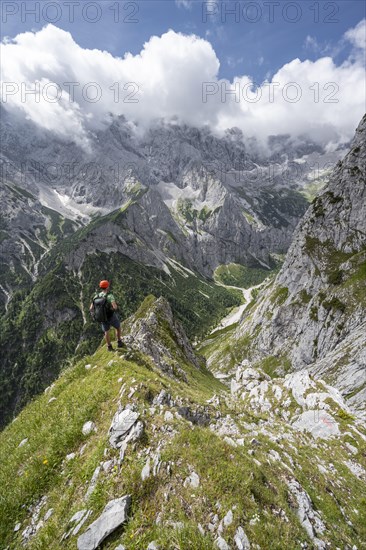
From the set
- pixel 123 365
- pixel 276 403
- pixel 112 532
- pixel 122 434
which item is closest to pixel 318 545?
pixel 112 532

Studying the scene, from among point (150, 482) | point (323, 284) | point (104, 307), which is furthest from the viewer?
point (323, 284)

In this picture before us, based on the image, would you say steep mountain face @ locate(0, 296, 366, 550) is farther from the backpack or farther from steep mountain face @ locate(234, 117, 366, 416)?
steep mountain face @ locate(234, 117, 366, 416)

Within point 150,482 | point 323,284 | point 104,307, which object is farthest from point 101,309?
point 323,284

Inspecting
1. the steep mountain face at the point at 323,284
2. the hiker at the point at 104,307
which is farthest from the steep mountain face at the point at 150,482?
the steep mountain face at the point at 323,284

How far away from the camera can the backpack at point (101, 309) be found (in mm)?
17734

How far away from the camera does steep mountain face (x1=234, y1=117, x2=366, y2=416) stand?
99312 mm

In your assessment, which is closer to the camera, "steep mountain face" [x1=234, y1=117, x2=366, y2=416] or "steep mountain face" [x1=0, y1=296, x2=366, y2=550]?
"steep mountain face" [x1=0, y1=296, x2=366, y2=550]

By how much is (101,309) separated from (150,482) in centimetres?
1078

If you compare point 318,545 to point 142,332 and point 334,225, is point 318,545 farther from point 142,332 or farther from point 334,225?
point 334,225

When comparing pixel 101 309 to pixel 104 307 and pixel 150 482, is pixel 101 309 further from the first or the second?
pixel 150 482

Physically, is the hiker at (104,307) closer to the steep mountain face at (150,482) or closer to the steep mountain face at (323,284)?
the steep mountain face at (150,482)

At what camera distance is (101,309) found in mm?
17859

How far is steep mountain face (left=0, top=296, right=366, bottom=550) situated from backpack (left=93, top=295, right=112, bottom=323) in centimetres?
296

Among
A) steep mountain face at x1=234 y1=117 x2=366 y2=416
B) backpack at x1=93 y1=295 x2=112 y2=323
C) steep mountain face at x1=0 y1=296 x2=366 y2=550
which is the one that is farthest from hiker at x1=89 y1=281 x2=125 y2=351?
steep mountain face at x1=234 y1=117 x2=366 y2=416
